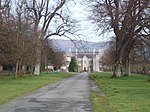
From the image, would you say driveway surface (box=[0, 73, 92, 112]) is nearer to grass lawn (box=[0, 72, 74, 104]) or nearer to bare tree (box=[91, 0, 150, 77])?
grass lawn (box=[0, 72, 74, 104])

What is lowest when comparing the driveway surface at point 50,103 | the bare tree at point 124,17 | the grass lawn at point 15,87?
the driveway surface at point 50,103

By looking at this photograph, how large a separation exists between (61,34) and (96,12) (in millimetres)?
16057

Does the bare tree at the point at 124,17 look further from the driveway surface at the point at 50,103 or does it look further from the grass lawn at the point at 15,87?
the driveway surface at the point at 50,103

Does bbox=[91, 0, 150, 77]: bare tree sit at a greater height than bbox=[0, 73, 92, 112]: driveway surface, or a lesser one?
greater

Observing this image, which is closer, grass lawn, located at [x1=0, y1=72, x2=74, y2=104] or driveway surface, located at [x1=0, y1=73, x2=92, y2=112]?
driveway surface, located at [x1=0, y1=73, x2=92, y2=112]

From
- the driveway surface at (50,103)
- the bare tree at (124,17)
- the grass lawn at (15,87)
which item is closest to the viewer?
the driveway surface at (50,103)

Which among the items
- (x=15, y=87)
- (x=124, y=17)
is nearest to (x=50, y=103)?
(x=15, y=87)

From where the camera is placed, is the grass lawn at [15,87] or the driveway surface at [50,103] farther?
the grass lawn at [15,87]

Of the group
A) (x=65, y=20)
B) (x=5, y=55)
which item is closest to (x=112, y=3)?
(x=65, y=20)

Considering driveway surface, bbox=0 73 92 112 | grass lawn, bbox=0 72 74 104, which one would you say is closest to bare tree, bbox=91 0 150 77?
grass lawn, bbox=0 72 74 104

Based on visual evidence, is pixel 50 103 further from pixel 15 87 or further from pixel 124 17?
pixel 124 17

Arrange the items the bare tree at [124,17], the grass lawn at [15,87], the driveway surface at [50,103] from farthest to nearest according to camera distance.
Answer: the bare tree at [124,17] → the grass lawn at [15,87] → the driveway surface at [50,103]

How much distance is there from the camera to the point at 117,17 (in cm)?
4438

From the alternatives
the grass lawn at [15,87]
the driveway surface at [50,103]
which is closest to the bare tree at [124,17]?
the grass lawn at [15,87]
